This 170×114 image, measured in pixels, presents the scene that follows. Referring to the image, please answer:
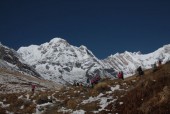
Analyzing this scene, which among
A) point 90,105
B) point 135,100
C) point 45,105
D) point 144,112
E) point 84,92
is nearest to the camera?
point 144,112

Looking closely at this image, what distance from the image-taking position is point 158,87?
24.2m

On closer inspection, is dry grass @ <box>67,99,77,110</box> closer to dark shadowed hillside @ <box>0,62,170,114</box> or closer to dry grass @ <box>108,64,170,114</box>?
dark shadowed hillside @ <box>0,62,170,114</box>

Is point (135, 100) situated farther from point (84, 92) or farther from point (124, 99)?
point (84, 92)

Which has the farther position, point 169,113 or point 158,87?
point 158,87

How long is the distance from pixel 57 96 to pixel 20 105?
4338mm

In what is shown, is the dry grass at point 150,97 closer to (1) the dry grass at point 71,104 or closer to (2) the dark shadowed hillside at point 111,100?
(2) the dark shadowed hillside at point 111,100

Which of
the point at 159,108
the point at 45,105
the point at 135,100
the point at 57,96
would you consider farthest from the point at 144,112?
the point at 57,96

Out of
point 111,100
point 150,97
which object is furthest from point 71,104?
point 150,97

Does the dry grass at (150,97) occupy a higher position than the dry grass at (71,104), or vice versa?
the dry grass at (71,104)

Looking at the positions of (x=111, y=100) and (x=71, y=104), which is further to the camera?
(x=71, y=104)

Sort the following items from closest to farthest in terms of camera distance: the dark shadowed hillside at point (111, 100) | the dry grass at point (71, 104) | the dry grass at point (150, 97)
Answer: the dry grass at point (150, 97)
the dark shadowed hillside at point (111, 100)
the dry grass at point (71, 104)

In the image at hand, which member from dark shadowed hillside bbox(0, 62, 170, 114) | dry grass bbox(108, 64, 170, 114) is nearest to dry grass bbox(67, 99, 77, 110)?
dark shadowed hillside bbox(0, 62, 170, 114)

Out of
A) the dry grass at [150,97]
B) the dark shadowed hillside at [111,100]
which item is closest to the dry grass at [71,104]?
the dark shadowed hillside at [111,100]

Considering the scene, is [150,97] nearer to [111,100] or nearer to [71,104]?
[111,100]
